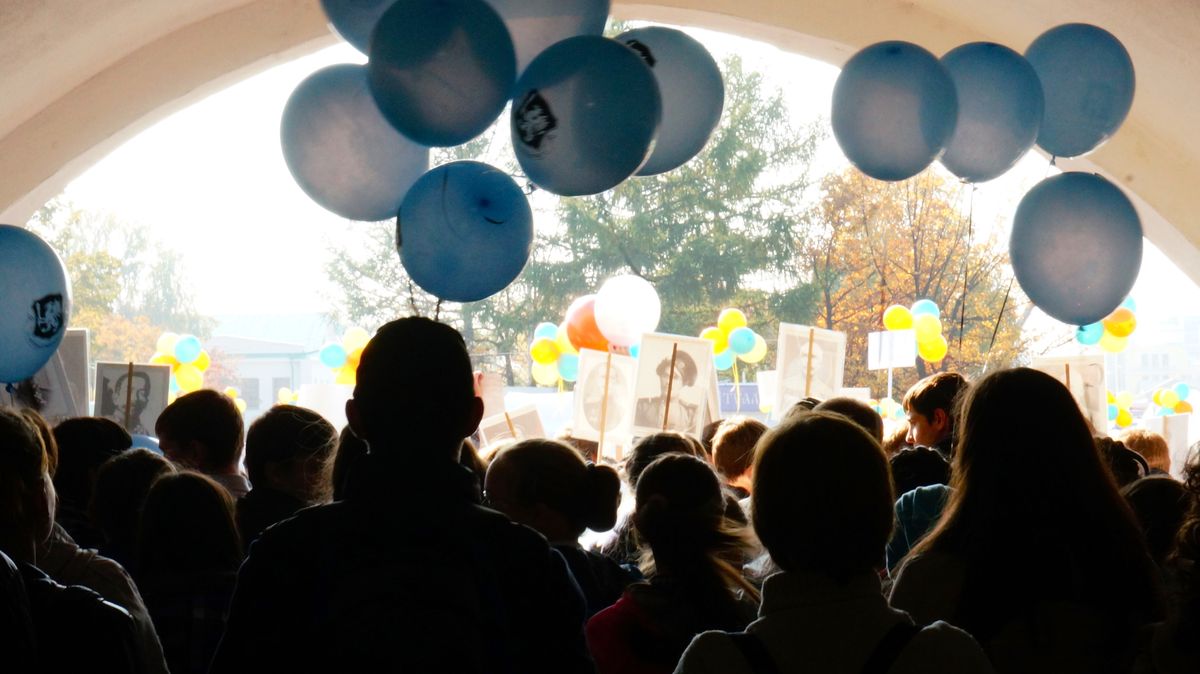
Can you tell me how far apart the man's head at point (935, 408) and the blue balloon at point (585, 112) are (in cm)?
113

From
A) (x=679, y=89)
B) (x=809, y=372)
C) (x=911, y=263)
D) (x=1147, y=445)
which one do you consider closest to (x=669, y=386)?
(x=809, y=372)

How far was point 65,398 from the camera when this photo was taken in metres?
5.66

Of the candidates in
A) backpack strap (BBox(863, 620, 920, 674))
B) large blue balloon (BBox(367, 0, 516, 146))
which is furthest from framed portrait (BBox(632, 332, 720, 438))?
backpack strap (BBox(863, 620, 920, 674))

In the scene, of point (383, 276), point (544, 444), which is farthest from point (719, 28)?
point (383, 276)

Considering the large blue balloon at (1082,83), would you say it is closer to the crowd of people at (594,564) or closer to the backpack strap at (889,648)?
the crowd of people at (594,564)

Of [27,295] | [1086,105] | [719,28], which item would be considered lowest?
[27,295]

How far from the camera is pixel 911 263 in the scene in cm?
2105

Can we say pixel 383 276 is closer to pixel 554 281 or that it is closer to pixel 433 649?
pixel 554 281

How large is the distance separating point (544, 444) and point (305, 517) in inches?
42.3

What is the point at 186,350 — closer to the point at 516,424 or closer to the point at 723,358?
the point at 516,424

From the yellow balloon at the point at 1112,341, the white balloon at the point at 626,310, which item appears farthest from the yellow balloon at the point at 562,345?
the yellow balloon at the point at 1112,341

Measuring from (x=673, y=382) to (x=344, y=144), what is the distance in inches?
134

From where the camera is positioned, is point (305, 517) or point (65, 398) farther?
point (65, 398)

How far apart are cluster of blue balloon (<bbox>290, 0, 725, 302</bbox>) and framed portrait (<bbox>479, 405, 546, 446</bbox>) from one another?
328 cm
